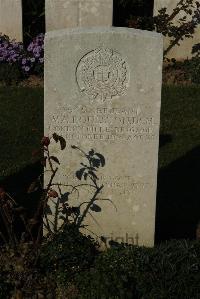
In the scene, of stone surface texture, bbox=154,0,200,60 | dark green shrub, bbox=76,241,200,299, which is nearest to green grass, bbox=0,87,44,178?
dark green shrub, bbox=76,241,200,299

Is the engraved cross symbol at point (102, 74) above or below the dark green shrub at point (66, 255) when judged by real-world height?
above

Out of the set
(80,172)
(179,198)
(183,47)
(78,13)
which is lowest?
(179,198)

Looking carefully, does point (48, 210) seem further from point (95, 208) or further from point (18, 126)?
point (18, 126)

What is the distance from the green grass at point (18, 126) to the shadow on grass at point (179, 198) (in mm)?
1745

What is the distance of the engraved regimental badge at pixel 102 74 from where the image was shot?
220 inches

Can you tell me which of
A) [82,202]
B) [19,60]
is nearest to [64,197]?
[82,202]

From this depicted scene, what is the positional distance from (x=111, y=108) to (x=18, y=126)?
12.9 feet

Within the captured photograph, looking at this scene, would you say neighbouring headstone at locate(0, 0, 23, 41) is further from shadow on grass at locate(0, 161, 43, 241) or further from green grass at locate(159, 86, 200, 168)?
shadow on grass at locate(0, 161, 43, 241)

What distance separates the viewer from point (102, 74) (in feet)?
18.6

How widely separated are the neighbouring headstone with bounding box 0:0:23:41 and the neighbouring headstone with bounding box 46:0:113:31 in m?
0.53

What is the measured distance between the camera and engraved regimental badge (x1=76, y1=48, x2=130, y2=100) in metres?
5.59

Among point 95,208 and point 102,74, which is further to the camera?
point 95,208

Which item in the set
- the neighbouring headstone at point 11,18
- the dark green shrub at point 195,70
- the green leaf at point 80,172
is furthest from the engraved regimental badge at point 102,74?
the neighbouring headstone at point 11,18

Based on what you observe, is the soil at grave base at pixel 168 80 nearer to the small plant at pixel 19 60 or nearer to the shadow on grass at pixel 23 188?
the small plant at pixel 19 60
